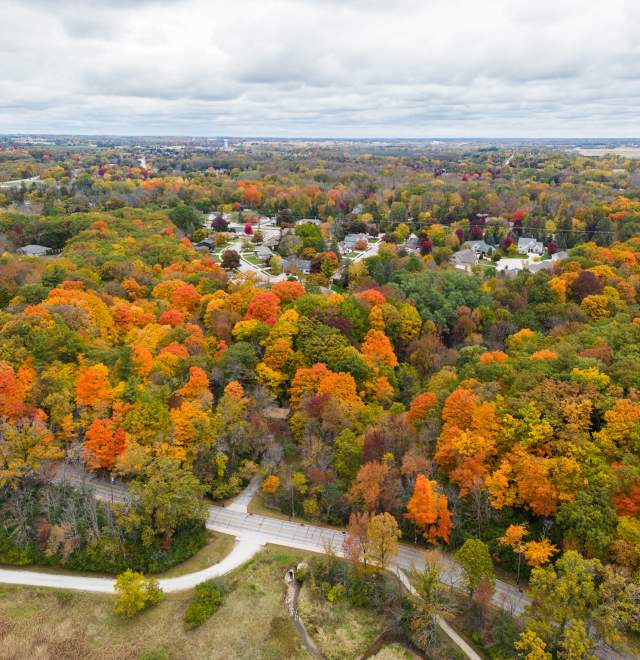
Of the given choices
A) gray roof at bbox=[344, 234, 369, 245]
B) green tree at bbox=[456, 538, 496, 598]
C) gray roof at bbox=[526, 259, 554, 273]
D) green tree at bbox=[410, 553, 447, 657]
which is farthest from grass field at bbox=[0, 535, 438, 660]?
gray roof at bbox=[344, 234, 369, 245]

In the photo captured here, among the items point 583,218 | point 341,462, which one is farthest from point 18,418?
point 583,218

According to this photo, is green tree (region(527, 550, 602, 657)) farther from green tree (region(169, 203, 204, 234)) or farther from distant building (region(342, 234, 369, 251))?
green tree (region(169, 203, 204, 234))

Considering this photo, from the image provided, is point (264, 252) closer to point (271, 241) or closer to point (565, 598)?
point (271, 241)

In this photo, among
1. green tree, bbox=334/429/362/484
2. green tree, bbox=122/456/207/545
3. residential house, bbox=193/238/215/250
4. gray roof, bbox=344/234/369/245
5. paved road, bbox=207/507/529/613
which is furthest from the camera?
gray roof, bbox=344/234/369/245

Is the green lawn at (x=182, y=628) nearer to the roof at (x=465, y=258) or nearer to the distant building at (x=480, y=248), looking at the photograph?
the roof at (x=465, y=258)

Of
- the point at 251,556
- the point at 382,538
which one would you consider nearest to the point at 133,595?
the point at 251,556

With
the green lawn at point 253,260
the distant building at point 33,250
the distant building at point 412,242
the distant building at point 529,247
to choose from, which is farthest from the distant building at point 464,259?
the distant building at point 33,250

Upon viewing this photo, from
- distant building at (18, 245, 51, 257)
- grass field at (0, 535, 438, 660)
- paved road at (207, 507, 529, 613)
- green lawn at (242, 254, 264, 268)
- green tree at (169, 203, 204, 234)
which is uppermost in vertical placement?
green tree at (169, 203, 204, 234)

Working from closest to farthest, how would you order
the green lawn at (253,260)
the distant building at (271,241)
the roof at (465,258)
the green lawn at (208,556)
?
1. the green lawn at (208,556)
2. the green lawn at (253,260)
3. the roof at (465,258)
4. the distant building at (271,241)
